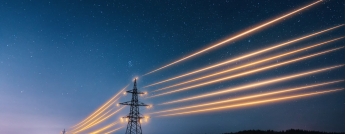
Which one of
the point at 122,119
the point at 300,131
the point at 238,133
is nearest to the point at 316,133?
the point at 300,131

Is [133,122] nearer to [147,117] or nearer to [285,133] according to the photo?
[147,117]

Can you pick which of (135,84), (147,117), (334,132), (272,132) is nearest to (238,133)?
(272,132)

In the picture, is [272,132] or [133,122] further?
[133,122]

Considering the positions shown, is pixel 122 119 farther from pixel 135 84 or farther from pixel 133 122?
pixel 135 84

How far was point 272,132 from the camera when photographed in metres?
27.1

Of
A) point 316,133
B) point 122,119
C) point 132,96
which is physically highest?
point 132,96

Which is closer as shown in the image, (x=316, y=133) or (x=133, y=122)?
(x=316, y=133)

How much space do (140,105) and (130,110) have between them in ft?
5.08

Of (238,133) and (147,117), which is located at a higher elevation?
(147,117)

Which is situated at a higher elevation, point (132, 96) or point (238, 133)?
point (132, 96)

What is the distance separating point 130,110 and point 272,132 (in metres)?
17.7

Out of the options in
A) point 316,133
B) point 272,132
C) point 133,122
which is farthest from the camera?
point 133,122

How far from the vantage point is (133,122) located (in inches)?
1389

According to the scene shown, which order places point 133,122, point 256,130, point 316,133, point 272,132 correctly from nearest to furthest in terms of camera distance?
point 316,133, point 272,132, point 256,130, point 133,122
